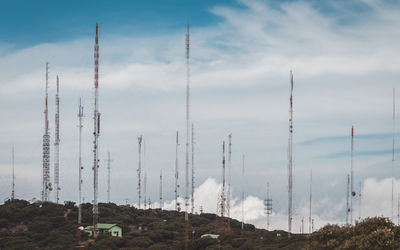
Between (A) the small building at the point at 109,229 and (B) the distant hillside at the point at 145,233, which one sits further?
(A) the small building at the point at 109,229

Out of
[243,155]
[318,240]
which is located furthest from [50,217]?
[318,240]

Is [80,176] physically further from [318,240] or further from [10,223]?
[318,240]

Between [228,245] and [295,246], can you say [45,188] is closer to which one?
[228,245]

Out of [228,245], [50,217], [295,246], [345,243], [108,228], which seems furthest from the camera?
[50,217]

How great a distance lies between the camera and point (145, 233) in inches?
3917

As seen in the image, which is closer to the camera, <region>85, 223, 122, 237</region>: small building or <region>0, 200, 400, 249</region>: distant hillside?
<region>0, 200, 400, 249</region>: distant hillside

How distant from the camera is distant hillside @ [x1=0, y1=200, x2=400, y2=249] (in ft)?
149

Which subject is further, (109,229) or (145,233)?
(109,229)

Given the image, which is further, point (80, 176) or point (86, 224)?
point (86, 224)

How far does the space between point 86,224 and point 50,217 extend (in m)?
8.43

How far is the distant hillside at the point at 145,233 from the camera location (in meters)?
45.5

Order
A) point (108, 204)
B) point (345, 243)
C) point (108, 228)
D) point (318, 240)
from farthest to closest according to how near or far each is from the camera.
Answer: point (108, 204) → point (108, 228) → point (318, 240) → point (345, 243)

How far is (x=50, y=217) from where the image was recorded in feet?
362

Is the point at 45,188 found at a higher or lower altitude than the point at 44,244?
higher
